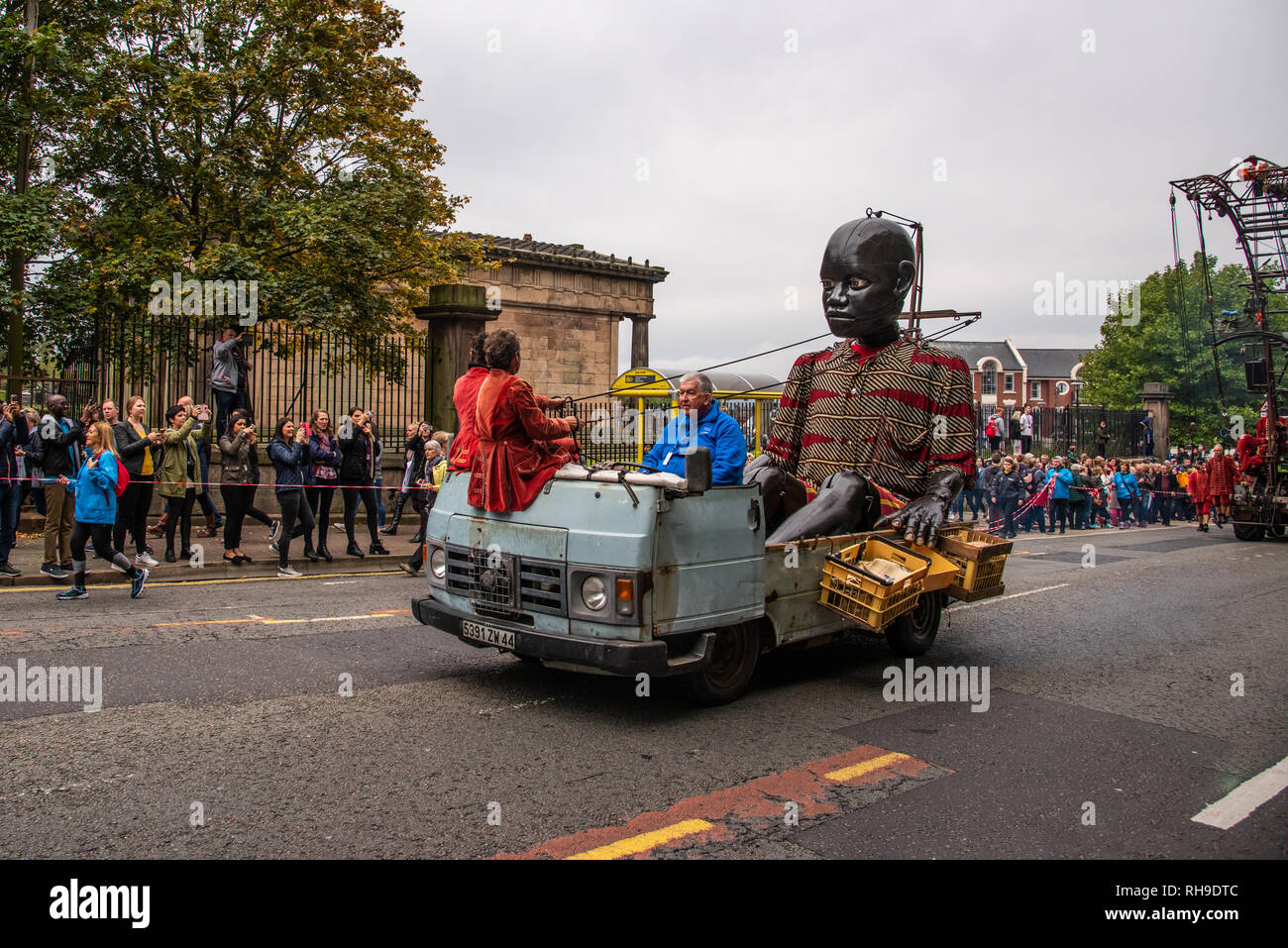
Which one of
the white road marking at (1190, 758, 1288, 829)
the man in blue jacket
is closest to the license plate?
the man in blue jacket

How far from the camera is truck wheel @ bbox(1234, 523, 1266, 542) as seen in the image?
20.1m

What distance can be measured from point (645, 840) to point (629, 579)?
5.03 ft

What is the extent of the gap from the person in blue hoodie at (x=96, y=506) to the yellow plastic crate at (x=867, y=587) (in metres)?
6.88

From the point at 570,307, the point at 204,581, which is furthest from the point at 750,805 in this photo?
the point at 570,307

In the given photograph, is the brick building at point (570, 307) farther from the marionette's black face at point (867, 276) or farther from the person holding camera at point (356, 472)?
the marionette's black face at point (867, 276)

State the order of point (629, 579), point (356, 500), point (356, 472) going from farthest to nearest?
point (356, 500) → point (356, 472) → point (629, 579)

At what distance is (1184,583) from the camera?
12562 mm

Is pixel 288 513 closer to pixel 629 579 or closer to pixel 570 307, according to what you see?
pixel 629 579

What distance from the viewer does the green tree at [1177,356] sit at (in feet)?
172

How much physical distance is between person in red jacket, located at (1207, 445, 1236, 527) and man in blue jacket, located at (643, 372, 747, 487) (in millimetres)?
19263

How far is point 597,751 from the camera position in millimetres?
5074

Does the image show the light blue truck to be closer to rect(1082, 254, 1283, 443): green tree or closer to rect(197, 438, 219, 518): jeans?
rect(197, 438, 219, 518): jeans

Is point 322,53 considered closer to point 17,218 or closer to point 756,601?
point 17,218

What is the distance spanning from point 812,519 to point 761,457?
85cm
